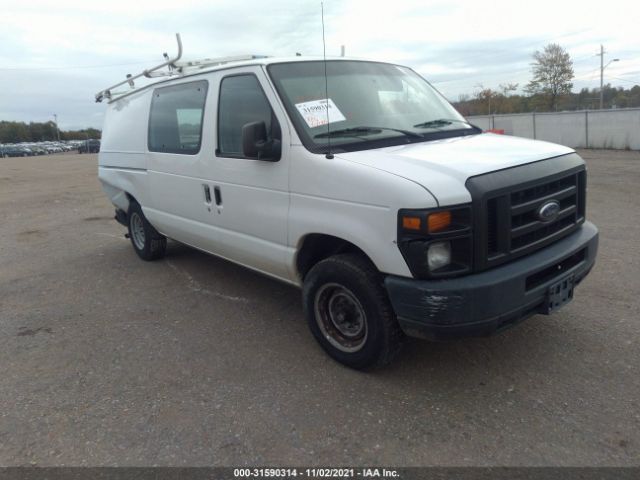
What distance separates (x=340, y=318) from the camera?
3.51m

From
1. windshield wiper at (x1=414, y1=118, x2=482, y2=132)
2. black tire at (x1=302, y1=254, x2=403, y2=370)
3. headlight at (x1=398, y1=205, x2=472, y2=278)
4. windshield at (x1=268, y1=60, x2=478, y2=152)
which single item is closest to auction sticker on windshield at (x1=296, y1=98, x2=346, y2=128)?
windshield at (x1=268, y1=60, x2=478, y2=152)

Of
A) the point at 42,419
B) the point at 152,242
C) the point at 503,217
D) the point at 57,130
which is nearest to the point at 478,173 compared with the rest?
the point at 503,217

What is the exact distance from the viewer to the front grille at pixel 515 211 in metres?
2.80

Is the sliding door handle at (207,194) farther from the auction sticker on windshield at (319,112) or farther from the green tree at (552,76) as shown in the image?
the green tree at (552,76)

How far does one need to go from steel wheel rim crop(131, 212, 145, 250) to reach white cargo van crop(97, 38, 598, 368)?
1.57 metres

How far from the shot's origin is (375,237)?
9.70 feet

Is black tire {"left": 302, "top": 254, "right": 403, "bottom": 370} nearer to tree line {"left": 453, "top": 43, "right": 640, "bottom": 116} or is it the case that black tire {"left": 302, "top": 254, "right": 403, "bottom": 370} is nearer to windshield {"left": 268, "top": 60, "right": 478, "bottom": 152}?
windshield {"left": 268, "top": 60, "right": 478, "bottom": 152}

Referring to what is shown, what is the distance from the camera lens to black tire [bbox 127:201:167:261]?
19.9 ft

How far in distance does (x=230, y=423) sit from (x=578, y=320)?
2827 mm

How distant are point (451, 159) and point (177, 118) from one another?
290cm

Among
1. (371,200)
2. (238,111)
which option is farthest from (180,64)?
(371,200)

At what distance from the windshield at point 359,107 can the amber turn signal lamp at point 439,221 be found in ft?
2.93

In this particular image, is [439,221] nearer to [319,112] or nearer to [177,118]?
[319,112]

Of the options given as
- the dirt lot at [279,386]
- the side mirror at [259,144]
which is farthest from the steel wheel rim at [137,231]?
the side mirror at [259,144]
